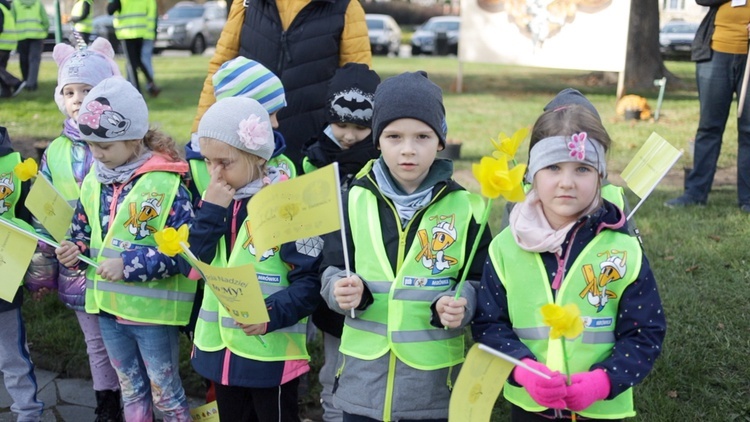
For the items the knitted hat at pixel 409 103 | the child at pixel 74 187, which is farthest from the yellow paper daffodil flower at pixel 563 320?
the child at pixel 74 187

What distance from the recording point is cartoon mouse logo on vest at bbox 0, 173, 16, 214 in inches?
144

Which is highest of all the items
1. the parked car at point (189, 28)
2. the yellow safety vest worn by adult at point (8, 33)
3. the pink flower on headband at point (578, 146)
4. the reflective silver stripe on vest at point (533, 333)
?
the pink flower on headband at point (578, 146)

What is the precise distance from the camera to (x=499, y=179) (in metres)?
2.21

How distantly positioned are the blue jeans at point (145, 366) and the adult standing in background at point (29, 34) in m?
11.4

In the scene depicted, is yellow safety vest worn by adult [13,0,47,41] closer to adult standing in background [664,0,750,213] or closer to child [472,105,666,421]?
adult standing in background [664,0,750,213]

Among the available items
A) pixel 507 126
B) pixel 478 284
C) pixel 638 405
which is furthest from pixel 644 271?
pixel 507 126

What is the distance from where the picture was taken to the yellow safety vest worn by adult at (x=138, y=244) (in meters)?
3.29

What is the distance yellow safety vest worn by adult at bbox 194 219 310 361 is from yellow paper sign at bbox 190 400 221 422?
655 mm

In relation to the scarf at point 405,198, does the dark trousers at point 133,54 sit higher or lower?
lower

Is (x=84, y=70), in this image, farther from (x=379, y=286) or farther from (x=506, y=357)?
(x=506, y=357)

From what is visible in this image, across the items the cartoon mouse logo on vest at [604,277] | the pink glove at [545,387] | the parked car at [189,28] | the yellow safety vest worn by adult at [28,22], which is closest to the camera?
the pink glove at [545,387]

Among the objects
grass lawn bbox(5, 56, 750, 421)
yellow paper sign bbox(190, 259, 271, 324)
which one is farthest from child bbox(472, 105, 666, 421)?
grass lawn bbox(5, 56, 750, 421)

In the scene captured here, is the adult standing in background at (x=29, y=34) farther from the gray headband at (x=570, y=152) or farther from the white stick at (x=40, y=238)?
the gray headband at (x=570, y=152)

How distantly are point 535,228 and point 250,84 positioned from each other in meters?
1.59
